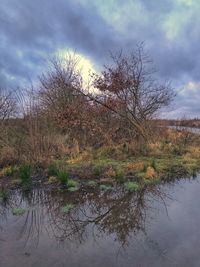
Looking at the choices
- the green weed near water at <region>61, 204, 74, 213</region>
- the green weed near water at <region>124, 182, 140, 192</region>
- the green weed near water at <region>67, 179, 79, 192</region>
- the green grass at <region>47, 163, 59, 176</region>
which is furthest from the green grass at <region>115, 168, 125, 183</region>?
the green weed near water at <region>61, 204, 74, 213</region>

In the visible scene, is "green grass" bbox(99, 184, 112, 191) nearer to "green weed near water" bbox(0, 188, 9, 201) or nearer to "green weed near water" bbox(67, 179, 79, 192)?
"green weed near water" bbox(67, 179, 79, 192)

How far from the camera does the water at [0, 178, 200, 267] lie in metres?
5.37

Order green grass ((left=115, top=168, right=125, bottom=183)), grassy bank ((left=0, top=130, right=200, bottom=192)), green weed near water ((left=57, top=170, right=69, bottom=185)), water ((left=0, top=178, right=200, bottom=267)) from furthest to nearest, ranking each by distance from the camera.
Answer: green grass ((left=115, top=168, right=125, bottom=183)), grassy bank ((left=0, top=130, right=200, bottom=192)), green weed near water ((left=57, top=170, right=69, bottom=185)), water ((left=0, top=178, right=200, bottom=267))

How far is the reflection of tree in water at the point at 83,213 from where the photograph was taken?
21.6ft

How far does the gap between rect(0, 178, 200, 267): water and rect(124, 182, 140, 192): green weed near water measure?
323mm

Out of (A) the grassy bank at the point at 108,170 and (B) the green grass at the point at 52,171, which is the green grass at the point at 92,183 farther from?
(B) the green grass at the point at 52,171

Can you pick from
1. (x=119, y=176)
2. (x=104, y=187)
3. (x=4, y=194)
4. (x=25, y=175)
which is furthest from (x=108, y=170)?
(x=4, y=194)

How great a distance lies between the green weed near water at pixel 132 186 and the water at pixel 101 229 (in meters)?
0.32

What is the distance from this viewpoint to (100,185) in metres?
10.2

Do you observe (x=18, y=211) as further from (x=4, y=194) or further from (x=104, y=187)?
(x=104, y=187)

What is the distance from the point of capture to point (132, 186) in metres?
9.97

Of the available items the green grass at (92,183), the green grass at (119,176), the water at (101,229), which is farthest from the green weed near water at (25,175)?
the green grass at (119,176)

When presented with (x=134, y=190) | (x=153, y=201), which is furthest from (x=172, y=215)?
(x=134, y=190)

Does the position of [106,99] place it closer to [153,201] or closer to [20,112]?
[20,112]
